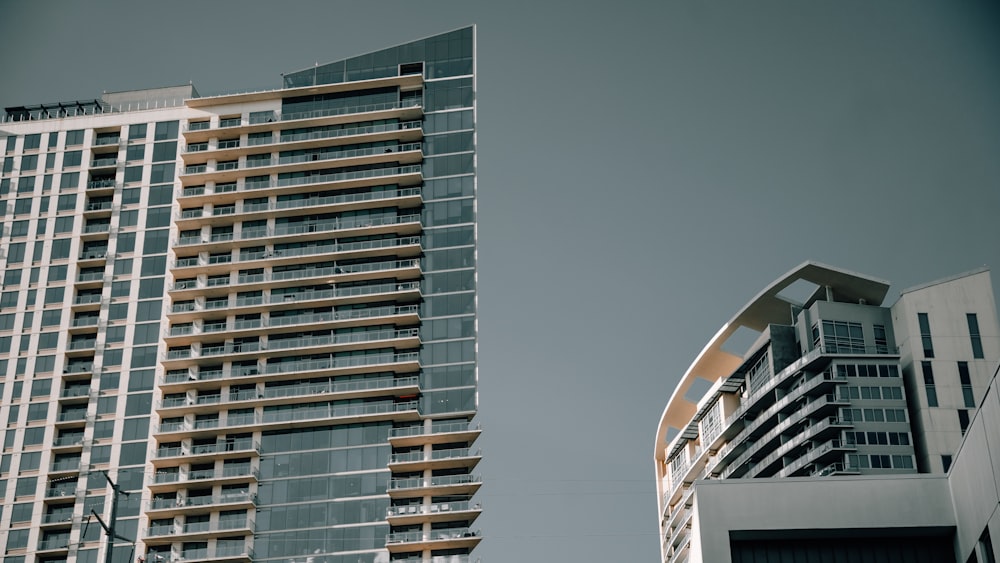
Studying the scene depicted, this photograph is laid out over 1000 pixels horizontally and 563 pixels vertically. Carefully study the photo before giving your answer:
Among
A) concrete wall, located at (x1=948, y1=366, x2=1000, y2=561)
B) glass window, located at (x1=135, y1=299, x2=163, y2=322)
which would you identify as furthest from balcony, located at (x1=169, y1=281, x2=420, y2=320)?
concrete wall, located at (x1=948, y1=366, x2=1000, y2=561)

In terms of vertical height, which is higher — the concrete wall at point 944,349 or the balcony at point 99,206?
the balcony at point 99,206

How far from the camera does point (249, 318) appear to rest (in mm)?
145625

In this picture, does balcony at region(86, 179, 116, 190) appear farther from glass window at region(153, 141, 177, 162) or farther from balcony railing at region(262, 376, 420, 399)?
balcony railing at region(262, 376, 420, 399)

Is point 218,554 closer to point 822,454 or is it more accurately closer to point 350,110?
point 350,110

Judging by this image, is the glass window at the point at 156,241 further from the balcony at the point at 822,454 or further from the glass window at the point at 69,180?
the balcony at the point at 822,454

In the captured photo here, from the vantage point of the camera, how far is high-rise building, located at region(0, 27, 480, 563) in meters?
134

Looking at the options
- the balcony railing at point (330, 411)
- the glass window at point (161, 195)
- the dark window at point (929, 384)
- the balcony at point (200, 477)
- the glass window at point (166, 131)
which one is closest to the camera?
the dark window at point (929, 384)

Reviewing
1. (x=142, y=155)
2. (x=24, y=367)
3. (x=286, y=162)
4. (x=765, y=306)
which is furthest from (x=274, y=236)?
(x=765, y=306)

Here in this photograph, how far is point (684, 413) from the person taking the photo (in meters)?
166

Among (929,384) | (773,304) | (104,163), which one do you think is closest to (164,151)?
(104,163)

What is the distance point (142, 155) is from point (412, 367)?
141ft

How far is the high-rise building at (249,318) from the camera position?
439 feet

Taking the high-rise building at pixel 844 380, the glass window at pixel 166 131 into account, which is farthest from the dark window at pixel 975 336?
the glass window at pixel 166 131

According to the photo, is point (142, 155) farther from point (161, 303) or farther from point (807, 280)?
point (807, 280)
